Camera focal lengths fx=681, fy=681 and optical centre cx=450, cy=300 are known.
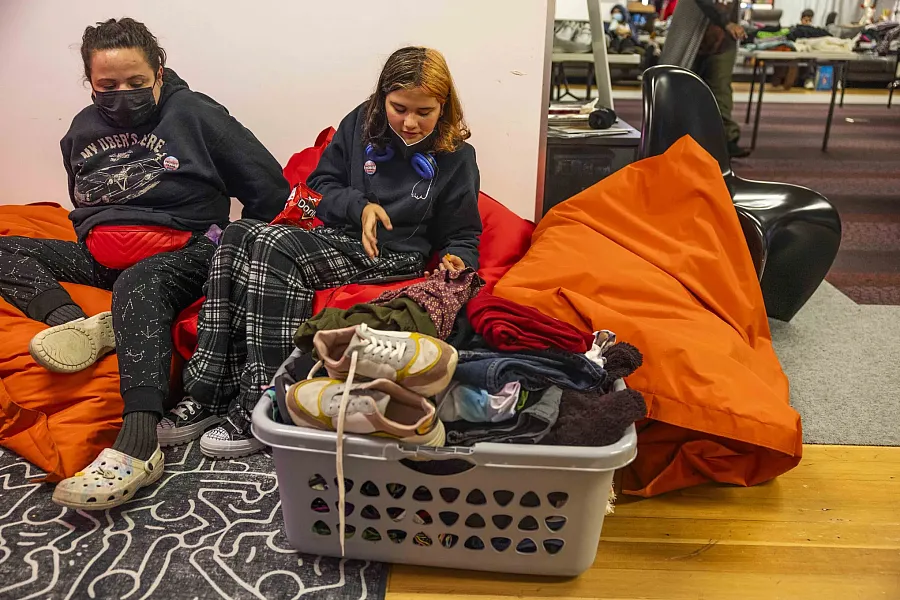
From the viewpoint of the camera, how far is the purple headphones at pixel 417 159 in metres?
1.60

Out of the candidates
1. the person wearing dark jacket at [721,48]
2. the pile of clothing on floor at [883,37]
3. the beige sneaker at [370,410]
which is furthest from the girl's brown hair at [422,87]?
the pile of clothing on floor at [883,37]

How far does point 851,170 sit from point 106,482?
444 cm

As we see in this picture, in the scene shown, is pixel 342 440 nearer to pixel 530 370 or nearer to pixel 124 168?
pixel 530 370

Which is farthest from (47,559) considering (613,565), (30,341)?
(613,565)

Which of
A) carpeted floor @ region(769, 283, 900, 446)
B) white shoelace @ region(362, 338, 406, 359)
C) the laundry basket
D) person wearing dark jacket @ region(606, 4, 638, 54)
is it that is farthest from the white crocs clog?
person wearing dark jacket @ region(606, 4, 638, 54)

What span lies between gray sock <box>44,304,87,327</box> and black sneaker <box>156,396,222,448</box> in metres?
0.31

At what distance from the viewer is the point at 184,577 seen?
1146mm

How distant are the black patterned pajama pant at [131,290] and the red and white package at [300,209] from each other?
0.23 meters

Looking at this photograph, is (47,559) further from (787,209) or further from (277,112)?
(787,209)

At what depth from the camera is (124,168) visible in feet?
5.54

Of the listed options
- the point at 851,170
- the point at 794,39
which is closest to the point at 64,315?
the point at 851,170

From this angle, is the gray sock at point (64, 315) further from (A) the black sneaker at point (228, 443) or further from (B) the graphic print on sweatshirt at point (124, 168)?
(A) the black sneaker at point (228, 443)

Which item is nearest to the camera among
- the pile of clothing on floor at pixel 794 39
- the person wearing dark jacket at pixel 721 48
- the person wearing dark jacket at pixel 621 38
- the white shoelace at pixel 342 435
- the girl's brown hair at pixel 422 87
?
the white shoelace at pixel 342 435

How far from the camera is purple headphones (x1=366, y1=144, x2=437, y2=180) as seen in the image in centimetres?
160
